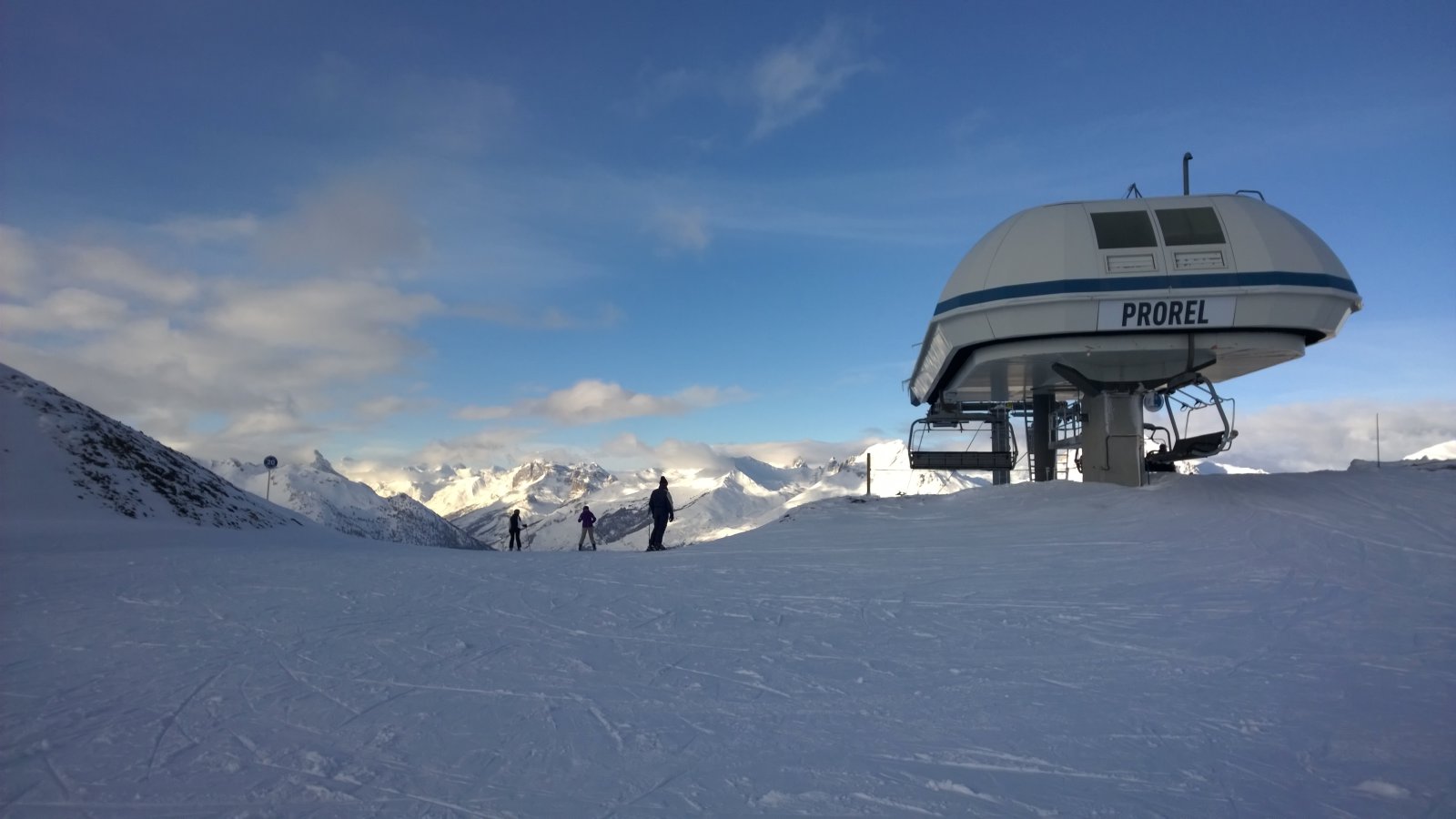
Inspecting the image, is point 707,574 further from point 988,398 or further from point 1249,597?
point 988,398

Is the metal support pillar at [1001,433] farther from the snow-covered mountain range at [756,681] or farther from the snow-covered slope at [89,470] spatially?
the snow-covered slope at [89,470]

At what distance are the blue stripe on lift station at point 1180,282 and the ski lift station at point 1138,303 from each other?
28 mm

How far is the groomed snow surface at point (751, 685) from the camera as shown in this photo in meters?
5.01

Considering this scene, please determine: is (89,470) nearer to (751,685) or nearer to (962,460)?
(751,685)

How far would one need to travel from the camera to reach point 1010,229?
2220 cm

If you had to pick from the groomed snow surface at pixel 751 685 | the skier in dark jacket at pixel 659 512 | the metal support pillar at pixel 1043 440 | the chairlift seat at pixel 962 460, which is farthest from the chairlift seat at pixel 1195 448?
the skier in dark jacket at pixel 659 512

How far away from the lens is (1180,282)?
20078 mm

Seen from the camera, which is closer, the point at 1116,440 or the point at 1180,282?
the point at 1180,282

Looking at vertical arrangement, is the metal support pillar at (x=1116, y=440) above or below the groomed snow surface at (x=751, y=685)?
above

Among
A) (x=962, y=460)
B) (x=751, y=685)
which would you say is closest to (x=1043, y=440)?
(x=962, y=460)

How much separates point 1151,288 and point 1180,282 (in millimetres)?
688

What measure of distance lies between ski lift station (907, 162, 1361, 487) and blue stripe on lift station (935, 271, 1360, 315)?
28mm

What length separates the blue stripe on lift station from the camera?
65.1 feet

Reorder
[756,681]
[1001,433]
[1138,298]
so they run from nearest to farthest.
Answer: [756,681]
[1138,298]
[1001,433]
